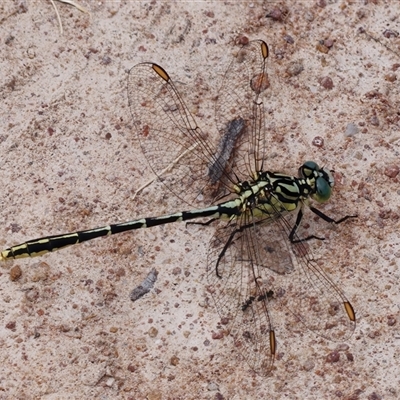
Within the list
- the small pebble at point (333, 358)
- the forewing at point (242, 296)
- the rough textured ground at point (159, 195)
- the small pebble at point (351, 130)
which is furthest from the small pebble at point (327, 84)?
the small pebble at point (333, 358)

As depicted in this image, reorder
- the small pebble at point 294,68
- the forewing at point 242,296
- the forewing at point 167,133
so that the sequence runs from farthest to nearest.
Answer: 1. the small pebble at point 294,68
2. the forewing at point 167,133
3. the forewing at point 242,296

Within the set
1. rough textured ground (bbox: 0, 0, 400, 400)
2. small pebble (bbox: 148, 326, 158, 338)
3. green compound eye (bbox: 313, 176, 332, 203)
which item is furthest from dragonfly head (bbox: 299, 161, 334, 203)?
small pebble (bbox: 148, 326, 158, 338)

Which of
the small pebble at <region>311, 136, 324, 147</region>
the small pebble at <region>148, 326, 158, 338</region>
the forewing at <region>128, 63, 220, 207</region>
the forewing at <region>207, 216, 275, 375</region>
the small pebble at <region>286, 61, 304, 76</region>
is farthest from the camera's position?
the small pebble at <region>286, 61, 304, 76</region>

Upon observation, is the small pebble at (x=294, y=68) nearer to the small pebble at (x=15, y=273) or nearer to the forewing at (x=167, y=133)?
the forewing at (x=167, y=133)

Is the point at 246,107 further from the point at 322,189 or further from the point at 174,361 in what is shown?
the point at 174,361

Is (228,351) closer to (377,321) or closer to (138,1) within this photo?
(377,321)

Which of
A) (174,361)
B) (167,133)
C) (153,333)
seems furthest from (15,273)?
(167,133)

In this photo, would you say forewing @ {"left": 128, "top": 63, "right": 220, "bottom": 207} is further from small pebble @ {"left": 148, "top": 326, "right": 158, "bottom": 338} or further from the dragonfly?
small pebble @ {"left": 148, "top": 326, "right": 158, "bottom": 338}
